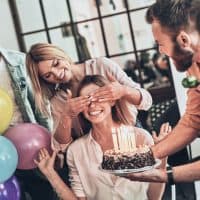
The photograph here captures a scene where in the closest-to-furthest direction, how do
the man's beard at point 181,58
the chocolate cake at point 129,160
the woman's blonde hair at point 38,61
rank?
the chocolate cake at point 129,160 < the man's beard at point 181,58 < the woman's blonde hair at point 38,61

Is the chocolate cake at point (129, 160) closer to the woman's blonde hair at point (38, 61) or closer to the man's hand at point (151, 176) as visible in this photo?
the man's hand at point (151, 176)

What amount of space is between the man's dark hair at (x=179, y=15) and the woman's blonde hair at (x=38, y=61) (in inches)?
20.4

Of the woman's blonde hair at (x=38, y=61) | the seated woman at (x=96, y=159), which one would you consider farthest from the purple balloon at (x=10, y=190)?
the woman's blonde hair at (x=38, y=61)

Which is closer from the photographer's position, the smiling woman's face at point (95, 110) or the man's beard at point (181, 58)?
the man's beard at point (181, 58)

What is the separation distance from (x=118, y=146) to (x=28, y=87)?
1.85ft

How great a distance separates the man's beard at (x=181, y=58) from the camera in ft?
6.14

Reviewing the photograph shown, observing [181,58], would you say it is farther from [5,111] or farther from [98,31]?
[5,111]

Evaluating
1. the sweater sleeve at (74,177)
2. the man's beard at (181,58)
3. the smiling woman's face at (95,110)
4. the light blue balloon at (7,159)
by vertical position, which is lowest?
the sweater sleeve at (74,177)

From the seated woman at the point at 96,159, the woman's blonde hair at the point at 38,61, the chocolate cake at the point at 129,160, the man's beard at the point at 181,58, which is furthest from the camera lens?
the woman's blonde hair at the point at 38,61

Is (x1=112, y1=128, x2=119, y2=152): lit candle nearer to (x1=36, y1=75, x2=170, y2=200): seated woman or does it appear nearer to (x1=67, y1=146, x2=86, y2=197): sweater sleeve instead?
(x1=36, y1=75, x2=170, y2=200): seated woman

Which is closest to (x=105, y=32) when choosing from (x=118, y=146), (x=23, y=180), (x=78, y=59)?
(x=78, y=59)

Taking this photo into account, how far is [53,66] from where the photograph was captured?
2090 millimetres

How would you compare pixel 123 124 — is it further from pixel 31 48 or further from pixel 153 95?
pixel 31 48

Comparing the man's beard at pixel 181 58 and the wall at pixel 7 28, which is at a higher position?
the wall at pixel 7 28
